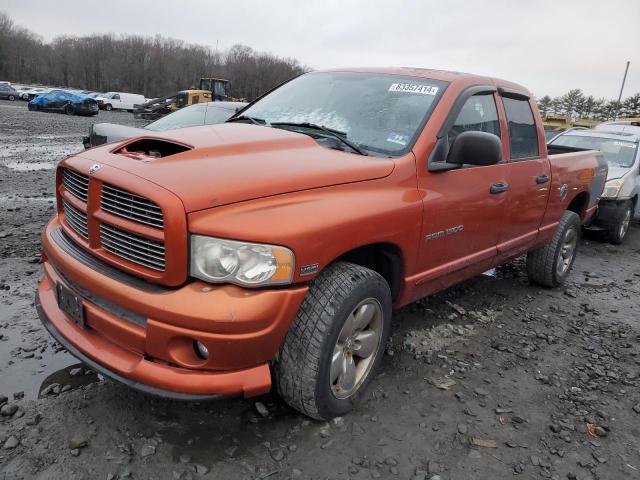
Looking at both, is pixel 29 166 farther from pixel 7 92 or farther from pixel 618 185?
pixel 7 92

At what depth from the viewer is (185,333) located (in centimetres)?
207

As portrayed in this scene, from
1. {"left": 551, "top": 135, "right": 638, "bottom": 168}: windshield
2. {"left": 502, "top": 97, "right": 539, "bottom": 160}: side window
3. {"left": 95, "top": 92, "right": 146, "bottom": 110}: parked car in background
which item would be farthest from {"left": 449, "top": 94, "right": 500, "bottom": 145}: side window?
{"left": 95, "top": 92, "right": 146, "bottom": 110}: parked car in background

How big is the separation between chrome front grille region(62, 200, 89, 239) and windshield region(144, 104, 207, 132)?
4.59 meters

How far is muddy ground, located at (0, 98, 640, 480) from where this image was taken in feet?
7.76

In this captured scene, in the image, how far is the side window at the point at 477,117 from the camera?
3326 millimetres

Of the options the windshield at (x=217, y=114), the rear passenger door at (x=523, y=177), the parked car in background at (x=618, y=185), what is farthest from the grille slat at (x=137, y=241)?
the parked car in background at (x=618, y=185)

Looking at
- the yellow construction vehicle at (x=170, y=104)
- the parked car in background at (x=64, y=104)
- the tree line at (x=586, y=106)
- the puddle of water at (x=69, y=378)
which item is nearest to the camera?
the puddle of water at (x=69, y=378)

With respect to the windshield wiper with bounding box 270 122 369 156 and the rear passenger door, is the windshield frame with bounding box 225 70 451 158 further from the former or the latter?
the rear passenger door

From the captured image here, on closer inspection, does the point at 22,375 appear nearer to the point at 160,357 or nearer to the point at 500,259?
the point at 160,357

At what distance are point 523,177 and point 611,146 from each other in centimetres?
587

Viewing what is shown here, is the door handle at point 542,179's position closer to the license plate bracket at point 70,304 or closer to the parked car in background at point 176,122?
the license plate bracket at point 70,304

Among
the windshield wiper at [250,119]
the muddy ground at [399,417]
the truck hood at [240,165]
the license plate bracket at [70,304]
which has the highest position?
the windshield wiper at [250,119]

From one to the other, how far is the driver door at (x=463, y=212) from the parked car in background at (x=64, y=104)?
3161 centimetres

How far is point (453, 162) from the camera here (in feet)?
10.0
